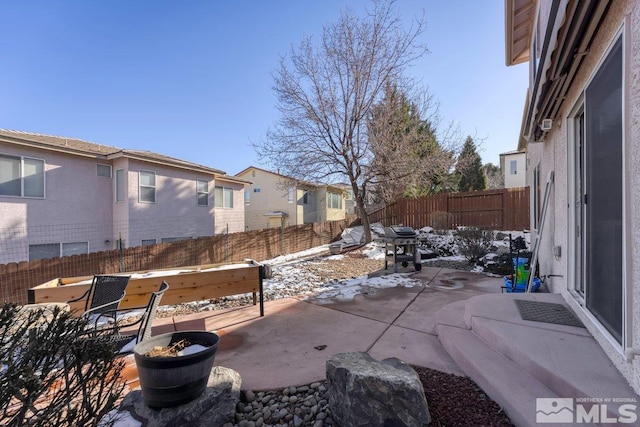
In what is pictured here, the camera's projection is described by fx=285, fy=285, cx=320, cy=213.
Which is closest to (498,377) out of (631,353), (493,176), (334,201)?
(631,353)

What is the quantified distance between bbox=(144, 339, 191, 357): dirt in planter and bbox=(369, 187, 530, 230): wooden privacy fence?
40.0ft

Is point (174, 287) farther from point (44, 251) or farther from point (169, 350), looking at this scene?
point (44, 251)

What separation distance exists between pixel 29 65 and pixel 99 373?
10.8 meters

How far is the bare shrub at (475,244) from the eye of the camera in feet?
26.2

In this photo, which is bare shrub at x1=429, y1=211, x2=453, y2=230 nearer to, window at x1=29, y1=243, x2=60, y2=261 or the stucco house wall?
the stucco house wall

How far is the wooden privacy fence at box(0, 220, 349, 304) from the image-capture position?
21.9 ft

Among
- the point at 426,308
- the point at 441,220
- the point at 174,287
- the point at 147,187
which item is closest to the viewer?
the point at 174,287

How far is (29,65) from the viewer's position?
807 cm

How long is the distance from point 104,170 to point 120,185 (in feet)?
2.51

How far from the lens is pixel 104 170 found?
10586 mm

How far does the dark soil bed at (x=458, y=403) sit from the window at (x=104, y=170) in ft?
40.5

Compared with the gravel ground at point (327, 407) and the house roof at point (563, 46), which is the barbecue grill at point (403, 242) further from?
the gravel ground at point (327, 407)

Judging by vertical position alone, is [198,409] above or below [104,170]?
below

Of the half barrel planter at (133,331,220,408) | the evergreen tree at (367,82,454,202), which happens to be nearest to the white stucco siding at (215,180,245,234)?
the evergreen tree at (367,82,454,202)
